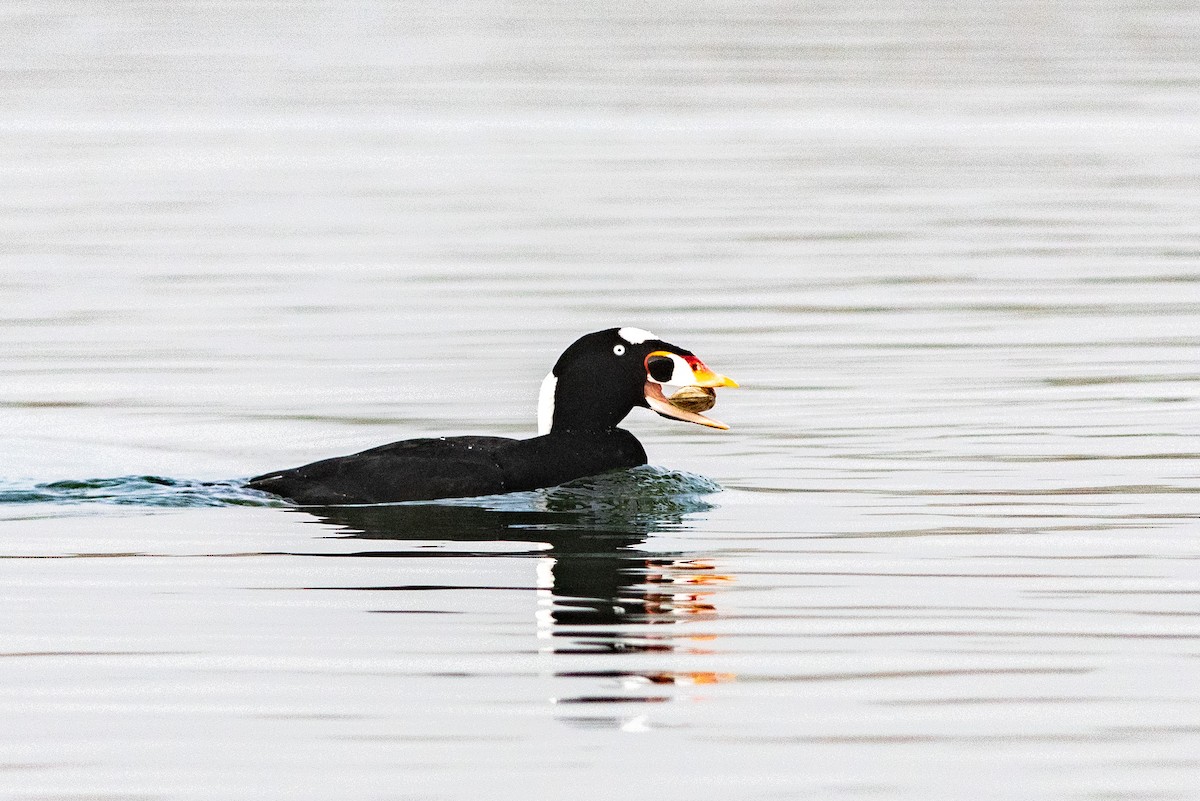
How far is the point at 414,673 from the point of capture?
775 centimetres

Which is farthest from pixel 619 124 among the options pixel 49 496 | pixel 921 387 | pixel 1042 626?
pixel 1042 626

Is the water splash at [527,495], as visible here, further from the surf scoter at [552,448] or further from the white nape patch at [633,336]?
the white nape patch at [633,336]

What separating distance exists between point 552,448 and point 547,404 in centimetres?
37

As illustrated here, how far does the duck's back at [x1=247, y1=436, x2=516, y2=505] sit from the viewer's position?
11344 millimetres

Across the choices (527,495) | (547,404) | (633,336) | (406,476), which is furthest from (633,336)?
(406,476)

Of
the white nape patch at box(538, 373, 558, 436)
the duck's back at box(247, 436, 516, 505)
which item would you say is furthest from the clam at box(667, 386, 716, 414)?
the duck's back at box(247, 436, 516, 505)

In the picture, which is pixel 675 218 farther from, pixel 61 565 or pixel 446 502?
pixel 61 565

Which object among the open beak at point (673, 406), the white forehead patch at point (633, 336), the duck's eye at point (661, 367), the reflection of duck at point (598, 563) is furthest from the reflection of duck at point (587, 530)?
the white forehead patch at point (633, 336)

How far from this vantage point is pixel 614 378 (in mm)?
11719

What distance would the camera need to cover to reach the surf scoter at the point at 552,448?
11367mm

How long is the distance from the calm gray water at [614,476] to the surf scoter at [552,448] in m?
0.16

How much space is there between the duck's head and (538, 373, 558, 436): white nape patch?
28 mm

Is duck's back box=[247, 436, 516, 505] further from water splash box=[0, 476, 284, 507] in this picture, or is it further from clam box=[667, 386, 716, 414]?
clam box=[667, 386, 716, 414]

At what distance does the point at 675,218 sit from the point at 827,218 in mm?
1539
